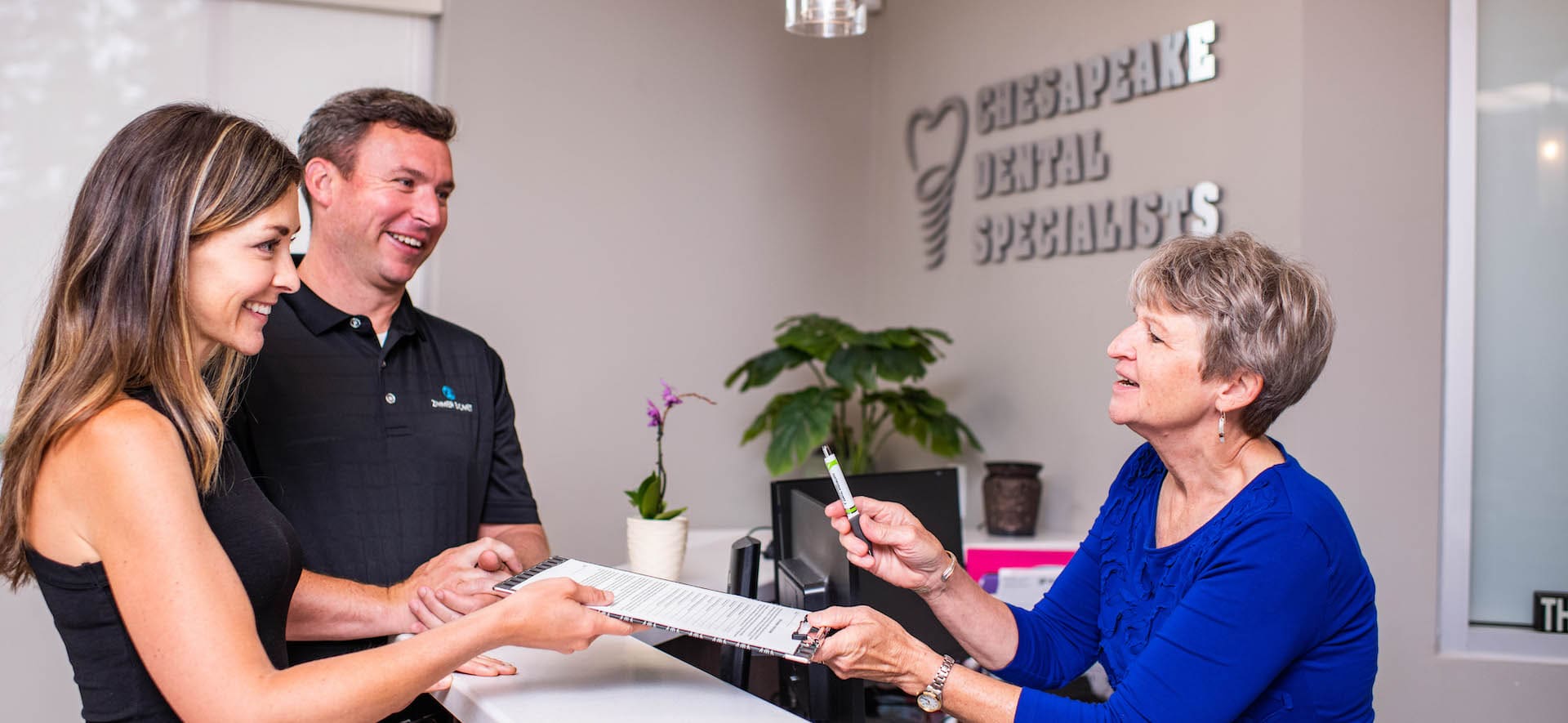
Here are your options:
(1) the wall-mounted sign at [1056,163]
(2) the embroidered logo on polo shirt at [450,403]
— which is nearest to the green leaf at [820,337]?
(1) the wall-mounted sign at [1056,163]

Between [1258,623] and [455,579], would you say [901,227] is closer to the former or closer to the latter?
[455,579]

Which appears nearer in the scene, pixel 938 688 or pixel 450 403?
pixel 938 688

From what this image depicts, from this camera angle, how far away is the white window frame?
3.26 m

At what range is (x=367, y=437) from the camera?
2172 mm

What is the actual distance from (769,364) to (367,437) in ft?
→ 6.48

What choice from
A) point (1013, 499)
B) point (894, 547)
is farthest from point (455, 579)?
point (1013, 499)

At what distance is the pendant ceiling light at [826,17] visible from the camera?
9.92 ft

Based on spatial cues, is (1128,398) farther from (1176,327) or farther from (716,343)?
(716,343)

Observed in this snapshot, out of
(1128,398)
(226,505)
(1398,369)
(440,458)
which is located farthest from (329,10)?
(1398,369)

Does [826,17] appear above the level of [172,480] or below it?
above

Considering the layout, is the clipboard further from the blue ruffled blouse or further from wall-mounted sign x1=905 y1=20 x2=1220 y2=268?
wall-mounted sign x1=905 y1=20 x2=1220 y2=268

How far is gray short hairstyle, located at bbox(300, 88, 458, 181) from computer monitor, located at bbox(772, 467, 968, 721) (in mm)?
1098

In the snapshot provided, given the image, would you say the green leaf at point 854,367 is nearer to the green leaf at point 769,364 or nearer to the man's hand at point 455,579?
the green leaf at point 769,364

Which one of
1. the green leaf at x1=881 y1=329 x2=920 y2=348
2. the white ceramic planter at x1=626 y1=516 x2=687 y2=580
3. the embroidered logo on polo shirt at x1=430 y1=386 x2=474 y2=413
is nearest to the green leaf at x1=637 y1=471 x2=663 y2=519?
the white ceramic planter at x1=626 y1=516 x2=687 y2=580
